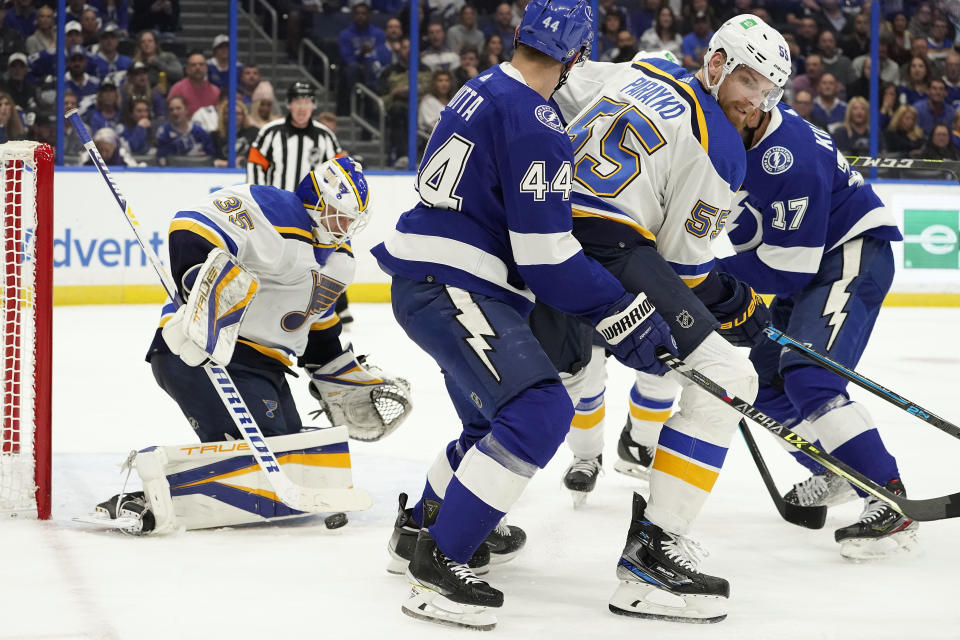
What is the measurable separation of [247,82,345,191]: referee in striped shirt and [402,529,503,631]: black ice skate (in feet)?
14.2

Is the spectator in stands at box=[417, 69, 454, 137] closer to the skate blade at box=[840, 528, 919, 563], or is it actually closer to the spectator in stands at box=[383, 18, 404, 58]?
the spectator in stands at box=[383, 18, 404, 58]

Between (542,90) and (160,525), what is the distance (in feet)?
4.26

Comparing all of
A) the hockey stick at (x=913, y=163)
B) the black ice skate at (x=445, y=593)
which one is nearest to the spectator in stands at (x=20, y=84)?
the hockey stick at (x=913, y=163)

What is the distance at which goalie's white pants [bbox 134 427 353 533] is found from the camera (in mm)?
2746

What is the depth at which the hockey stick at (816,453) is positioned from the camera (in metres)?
2.26

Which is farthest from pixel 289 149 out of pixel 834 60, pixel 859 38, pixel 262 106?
pixel 859 38

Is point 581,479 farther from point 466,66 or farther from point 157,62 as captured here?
point 466,66

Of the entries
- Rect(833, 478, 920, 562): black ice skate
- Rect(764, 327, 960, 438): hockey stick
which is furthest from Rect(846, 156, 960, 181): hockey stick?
Rect(833, 478, 920, 562): black ice skate

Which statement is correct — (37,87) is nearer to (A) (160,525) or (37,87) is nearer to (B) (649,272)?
(A) (160,525)

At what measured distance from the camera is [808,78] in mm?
9094

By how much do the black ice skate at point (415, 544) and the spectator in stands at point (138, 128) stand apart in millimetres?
5805

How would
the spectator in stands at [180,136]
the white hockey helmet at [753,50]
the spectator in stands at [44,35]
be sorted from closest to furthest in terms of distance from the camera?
the white hockey helmet at [753,50], the spectator in stands at [44,35], the spectator in stands at [180,136]

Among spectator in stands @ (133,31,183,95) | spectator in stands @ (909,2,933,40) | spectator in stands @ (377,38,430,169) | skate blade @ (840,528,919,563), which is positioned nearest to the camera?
skate blade @ (840,528,919,563)

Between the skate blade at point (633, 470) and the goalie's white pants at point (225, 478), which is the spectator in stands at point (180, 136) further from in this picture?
the goalie's white pants at point (225, 478)
